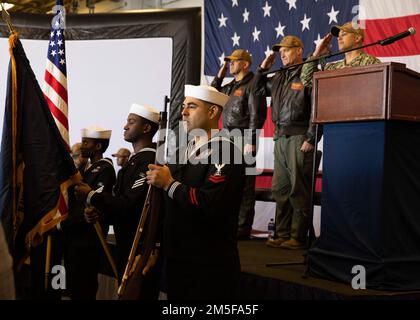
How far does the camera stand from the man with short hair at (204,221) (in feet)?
8.51

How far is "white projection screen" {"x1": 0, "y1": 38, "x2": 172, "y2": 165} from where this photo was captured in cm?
725

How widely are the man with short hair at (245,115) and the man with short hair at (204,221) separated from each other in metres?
2.39

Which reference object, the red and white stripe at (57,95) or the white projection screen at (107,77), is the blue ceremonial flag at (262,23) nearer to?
the white projection screen at (107,77)

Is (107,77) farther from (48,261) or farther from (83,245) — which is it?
(83,245)

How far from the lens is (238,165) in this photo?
8.65ft

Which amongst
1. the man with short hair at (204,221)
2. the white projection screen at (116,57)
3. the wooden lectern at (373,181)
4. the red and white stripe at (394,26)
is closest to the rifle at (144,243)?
the man with short hair at (204,221)

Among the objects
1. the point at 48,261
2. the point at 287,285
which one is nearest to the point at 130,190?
the point at 287,285

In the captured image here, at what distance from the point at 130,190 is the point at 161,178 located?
61 cm

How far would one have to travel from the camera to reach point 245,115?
541 cm

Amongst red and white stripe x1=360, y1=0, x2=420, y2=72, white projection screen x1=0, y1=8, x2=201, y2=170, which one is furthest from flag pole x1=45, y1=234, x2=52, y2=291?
red and white stripe x1=360, y1=0, x2=420, y2=72

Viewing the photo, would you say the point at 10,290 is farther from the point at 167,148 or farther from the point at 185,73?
the point at 185,73

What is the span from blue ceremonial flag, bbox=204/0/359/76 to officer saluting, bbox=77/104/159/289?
9.81ft
